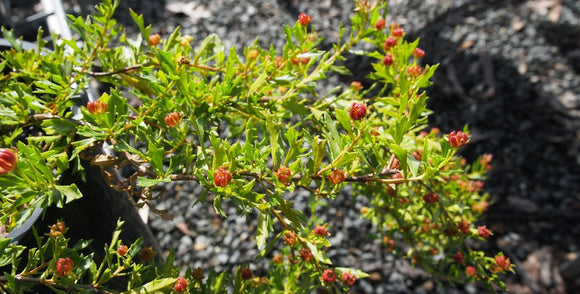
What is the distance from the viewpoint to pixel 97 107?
0.86 m

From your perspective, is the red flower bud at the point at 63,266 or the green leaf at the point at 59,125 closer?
the red flower bud at the point at 63,266

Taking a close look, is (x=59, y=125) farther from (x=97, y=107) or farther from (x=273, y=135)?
(x=273, y=135)

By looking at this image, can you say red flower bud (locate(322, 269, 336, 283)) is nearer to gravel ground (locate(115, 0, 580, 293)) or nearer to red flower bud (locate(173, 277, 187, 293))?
red flower bud (locate(173, 277, 187, 293))

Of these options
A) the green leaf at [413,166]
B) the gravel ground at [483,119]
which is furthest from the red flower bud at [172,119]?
the gravel ground at [483,119]

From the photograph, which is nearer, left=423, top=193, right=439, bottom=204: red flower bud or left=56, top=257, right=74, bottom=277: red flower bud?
left=56, top=257, right=74, bottom=277: red flower bud

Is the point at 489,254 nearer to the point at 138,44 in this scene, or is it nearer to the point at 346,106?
the point at 346,106

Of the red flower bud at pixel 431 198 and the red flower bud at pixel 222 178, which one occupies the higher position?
the red flower bud at pixel 222 178

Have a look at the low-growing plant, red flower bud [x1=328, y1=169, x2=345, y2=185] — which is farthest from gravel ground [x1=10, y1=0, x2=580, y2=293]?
red flower bud [x1=328, y1=169, x2=345, y2=185]

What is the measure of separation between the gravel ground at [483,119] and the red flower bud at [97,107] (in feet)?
4.30

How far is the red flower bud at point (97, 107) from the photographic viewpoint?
85cm

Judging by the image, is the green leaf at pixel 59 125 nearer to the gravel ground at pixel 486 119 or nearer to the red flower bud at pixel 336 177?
the red flower bud at pixel 336 177

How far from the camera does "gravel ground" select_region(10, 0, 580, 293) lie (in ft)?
7.73

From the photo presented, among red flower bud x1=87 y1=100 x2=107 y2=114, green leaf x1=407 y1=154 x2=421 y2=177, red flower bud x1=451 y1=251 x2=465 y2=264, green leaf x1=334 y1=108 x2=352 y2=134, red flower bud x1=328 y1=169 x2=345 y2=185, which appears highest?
red flower bud x1=87 y1=100 x2=107 y2=114

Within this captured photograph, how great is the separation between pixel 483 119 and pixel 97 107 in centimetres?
257
